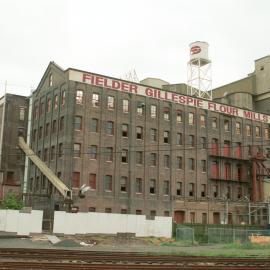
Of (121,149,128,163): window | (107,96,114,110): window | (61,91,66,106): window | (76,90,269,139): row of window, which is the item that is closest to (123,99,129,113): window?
(76,90,269,139): row of window

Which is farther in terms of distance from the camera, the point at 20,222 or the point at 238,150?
the point at 238,150

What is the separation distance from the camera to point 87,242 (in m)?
41.4

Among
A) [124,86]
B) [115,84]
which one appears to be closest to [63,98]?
[115,84]

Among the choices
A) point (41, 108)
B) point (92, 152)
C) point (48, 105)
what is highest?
point (41, 108)

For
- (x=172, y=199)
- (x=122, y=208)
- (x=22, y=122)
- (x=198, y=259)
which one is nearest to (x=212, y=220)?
(x=172, y=199)

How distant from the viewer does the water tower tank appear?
238 feet

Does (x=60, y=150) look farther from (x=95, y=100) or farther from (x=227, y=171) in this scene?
(x=227, y=171)

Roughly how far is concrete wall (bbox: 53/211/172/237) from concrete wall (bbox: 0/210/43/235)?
1.72 m

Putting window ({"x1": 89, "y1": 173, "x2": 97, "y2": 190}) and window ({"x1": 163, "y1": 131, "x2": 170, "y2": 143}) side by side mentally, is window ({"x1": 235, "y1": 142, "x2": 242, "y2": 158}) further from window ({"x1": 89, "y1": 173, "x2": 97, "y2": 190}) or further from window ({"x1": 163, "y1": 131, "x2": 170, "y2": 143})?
window ({"x1": 89, "y1": 173, "x2": 97, "y2": 190})

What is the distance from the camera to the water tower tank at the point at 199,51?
2852 inches

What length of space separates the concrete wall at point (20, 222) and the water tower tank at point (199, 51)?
38.1 meters

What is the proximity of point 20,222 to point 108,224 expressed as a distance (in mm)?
8741

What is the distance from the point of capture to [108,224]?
48.0 m

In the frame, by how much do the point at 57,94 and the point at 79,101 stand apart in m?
4.49
